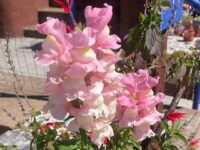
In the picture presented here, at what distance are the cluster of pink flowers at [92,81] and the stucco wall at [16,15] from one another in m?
7.44

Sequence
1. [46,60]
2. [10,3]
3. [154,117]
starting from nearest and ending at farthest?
[46,60] < [154,117] < [10,3]

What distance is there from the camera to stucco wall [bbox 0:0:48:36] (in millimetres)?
8523

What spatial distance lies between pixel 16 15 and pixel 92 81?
303 inches

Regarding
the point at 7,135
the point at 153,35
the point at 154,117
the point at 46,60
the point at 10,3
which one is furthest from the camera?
the point at 10,3

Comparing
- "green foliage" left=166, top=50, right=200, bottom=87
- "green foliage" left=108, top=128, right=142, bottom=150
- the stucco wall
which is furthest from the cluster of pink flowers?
the stucco wall

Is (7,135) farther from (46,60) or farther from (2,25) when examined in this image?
(2,25)

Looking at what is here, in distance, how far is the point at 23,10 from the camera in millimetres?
8711

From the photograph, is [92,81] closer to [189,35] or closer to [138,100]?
[138,100]

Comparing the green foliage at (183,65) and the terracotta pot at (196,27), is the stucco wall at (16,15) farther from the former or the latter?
the green foliage at (183,65)

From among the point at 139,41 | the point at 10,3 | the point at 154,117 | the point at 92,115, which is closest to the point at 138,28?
the point at 139,41

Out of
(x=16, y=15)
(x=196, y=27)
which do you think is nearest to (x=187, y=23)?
(x=196, y=27)

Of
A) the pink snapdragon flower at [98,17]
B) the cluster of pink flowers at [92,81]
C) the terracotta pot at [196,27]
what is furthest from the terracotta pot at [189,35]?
the pink snapdragon flower at [98,17]

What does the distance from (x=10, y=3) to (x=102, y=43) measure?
25.0ft

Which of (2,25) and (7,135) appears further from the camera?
(2,25)
